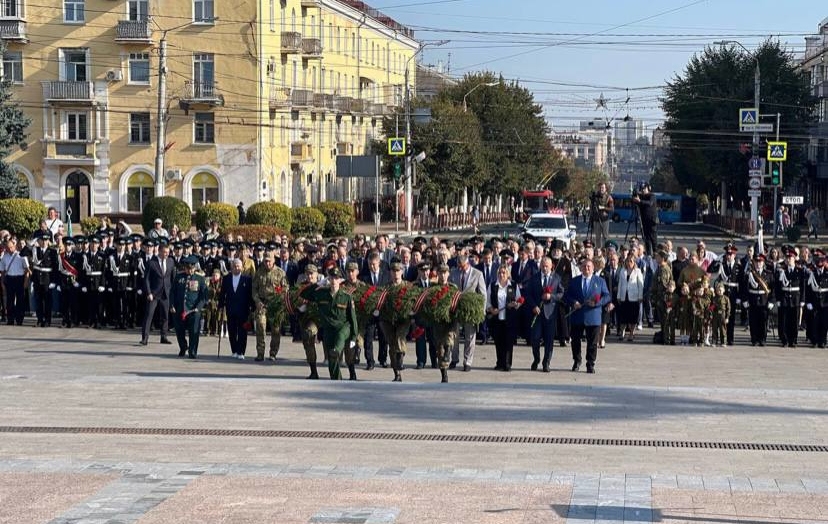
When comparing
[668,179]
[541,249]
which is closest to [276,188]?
[541,249]

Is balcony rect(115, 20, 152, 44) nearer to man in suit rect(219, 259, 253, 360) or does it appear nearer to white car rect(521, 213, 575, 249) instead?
white car rect(521, 213, 575, 249)

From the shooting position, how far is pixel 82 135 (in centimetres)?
6488

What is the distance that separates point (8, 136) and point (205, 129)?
16845 mm

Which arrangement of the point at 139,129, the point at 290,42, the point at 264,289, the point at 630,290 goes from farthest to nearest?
the point at 290,42 → the point at 139,129 → the point at 630,290 → the point at 264,289

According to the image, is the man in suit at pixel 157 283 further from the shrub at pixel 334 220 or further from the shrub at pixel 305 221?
the shrub at pixel 334 220

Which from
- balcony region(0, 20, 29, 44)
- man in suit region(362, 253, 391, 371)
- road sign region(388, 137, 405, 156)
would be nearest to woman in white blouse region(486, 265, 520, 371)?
man in suit region(362, 253, 391, 371)

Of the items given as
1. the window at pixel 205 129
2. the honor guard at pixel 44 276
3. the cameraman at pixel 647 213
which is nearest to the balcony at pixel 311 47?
the window at pixel 205 129

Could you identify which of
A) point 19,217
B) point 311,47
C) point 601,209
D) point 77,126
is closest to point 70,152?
point 77,126

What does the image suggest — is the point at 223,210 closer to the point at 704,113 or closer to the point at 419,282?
the point at 419,282

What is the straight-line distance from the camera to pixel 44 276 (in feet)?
88.6

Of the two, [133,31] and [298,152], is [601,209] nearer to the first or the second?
[133,31]

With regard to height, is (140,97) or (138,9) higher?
(138,9)

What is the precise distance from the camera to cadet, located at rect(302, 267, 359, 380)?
712 inches

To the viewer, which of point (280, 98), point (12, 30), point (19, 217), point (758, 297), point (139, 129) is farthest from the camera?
point (280, 98)
